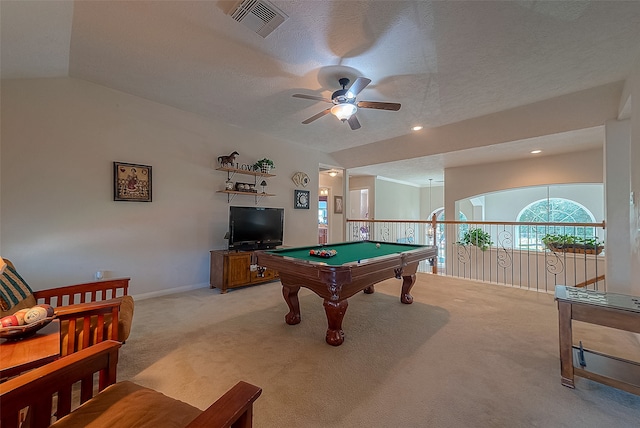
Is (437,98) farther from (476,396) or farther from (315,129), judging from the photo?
(476,396)

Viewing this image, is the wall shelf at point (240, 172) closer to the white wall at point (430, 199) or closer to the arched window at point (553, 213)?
the white wall at point (430, 199)

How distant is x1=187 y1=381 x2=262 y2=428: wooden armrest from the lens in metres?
0.75

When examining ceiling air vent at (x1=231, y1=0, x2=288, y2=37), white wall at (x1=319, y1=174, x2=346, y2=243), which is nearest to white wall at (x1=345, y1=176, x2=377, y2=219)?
white wall at (x1=319, y1=174, x2=346, y2=243)

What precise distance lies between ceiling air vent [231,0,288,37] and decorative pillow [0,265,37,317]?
2.36 metres

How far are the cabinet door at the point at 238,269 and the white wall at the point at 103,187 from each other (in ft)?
1.90

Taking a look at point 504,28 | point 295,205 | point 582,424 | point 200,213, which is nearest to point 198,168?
point 200,213

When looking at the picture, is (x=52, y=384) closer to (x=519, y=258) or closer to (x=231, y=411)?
(x=231, y=411)

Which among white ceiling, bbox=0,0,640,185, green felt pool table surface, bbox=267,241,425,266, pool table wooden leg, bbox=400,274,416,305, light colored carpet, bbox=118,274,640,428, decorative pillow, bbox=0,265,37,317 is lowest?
light colored carpet, bbox=118,274,640,428

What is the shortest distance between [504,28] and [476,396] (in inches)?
106

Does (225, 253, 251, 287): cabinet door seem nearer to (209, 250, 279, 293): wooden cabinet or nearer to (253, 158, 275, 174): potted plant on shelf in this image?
(209, 250, 279, 293): wooden cabinet

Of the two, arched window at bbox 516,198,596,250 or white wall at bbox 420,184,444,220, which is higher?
white wall at bbox 420,184,444,220

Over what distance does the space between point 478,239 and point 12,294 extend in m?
7.00

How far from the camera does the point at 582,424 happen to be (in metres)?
1.37

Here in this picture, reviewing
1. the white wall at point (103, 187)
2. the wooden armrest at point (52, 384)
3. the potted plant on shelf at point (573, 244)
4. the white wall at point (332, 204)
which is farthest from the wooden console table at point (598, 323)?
the white wall at point (332, 204)
